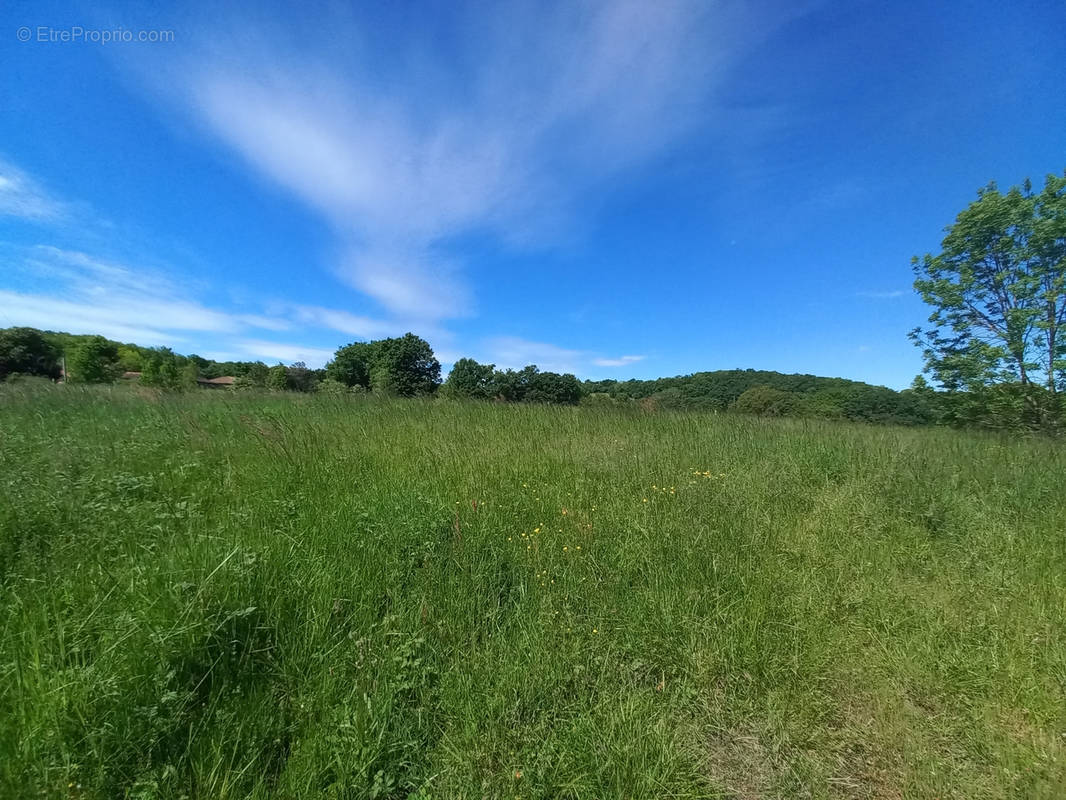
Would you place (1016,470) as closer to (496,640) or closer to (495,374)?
(496,640)

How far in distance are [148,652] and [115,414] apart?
6.28 meters

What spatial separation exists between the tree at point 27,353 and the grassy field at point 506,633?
39.5 metres

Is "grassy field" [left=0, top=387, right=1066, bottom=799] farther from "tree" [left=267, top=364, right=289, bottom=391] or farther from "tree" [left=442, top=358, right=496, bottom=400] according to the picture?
"tree" [left=442, top=358, right=496, bottom=400]

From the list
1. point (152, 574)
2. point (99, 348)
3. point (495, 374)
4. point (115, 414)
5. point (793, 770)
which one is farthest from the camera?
point (495, 374)

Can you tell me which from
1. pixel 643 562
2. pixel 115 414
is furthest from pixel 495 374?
pixel 643 562

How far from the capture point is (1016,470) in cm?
473

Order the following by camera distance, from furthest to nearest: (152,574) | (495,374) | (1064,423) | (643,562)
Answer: (495,374) → (1064,423) → (643,562) → (152,574)

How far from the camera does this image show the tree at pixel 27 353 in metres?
27.8

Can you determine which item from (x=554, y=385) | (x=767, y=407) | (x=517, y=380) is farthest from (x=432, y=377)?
(x=767, y=407)

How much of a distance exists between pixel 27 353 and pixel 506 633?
168 feet

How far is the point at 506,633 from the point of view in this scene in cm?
212

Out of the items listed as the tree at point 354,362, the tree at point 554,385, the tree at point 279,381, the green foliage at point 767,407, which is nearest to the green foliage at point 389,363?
the tree at point 354,362

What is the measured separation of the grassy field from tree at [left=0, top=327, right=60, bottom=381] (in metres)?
39.5

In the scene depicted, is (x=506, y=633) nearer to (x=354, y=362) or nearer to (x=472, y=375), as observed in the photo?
(x=472, y=375)
